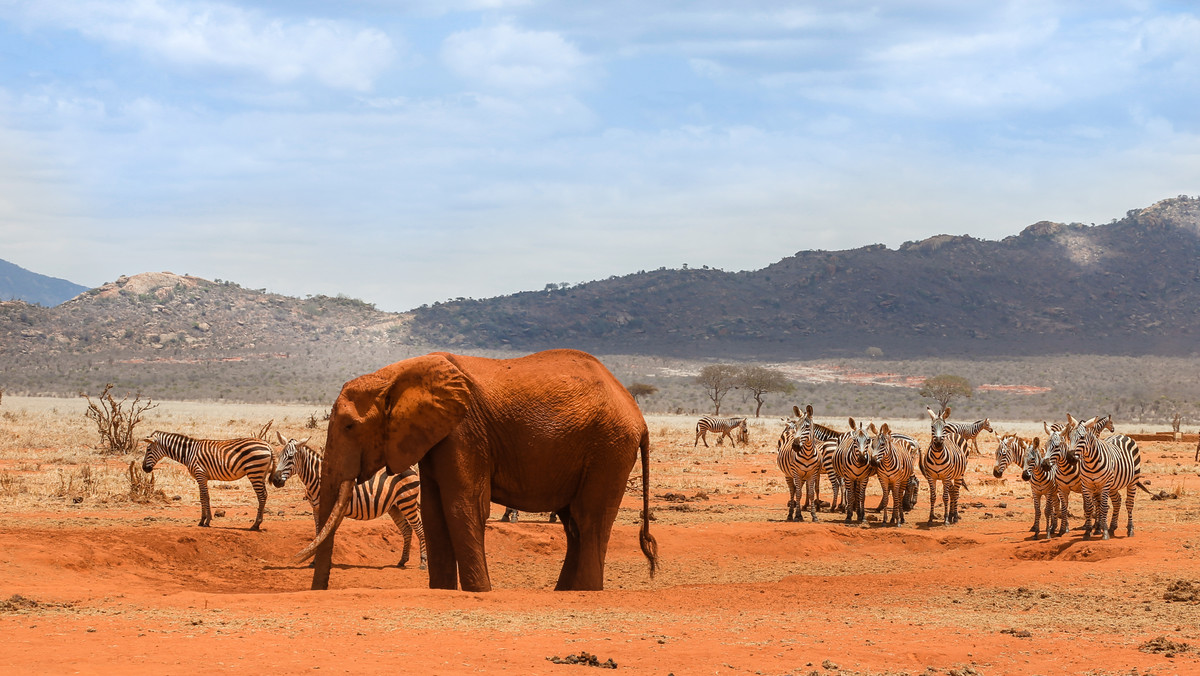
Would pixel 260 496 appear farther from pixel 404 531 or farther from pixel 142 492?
pixel 142 492

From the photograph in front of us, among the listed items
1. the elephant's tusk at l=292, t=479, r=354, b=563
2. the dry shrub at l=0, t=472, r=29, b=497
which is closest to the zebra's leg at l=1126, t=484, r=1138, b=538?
the elephant's tusk at l=292, t=479, r=354, b=563

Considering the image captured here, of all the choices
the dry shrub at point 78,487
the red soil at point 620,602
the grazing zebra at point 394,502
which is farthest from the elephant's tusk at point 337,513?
the dry shrub at point 78,487

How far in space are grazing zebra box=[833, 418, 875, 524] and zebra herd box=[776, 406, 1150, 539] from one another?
18mm

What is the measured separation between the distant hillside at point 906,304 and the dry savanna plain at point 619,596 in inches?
3645

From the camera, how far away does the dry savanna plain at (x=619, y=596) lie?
768 cm

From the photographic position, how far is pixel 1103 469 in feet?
49.9

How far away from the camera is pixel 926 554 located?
15445mm

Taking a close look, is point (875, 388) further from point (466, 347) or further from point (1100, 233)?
point (1100, 233)

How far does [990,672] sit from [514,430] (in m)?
5.34

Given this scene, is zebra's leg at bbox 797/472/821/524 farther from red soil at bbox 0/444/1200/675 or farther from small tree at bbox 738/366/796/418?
small tree at bbox 738/366/796/418

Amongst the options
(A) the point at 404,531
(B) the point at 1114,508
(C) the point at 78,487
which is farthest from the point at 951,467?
(C) the point at 78,487

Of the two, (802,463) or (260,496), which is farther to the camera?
(802,463)

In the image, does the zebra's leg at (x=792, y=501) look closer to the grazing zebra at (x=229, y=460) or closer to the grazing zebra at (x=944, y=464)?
the grazing zebra at (x=944, y=464)

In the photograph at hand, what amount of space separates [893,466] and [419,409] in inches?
422
